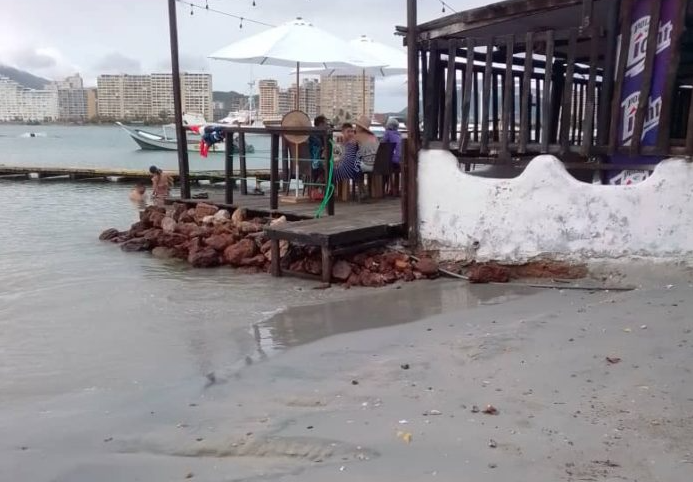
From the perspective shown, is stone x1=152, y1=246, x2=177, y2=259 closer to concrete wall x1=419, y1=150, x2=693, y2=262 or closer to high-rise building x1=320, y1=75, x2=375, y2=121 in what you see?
concrete wall x1=419, y1=150, x2=693, y2=262

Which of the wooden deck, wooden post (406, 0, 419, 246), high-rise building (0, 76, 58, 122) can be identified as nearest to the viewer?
wooden post (406, 0, 419, 246)

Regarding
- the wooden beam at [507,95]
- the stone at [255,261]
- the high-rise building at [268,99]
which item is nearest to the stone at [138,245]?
the stone at [255,261]

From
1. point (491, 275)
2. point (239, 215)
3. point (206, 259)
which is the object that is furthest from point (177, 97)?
point (491, 275)

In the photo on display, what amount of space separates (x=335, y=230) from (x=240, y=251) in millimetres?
1891

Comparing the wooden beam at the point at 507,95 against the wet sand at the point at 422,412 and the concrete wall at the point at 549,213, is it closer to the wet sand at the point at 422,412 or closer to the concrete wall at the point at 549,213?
the concrete wall at the point at 549,213

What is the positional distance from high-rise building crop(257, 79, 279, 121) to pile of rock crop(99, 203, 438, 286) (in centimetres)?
2407

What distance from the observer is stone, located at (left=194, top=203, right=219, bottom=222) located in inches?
479

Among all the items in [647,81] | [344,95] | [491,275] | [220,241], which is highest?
[344,95]

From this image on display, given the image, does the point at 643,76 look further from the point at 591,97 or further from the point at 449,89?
the point at 449,89

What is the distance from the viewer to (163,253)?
Result: 460 inches

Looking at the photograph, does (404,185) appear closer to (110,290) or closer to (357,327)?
(357,327)

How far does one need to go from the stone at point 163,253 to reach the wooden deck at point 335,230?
153cm

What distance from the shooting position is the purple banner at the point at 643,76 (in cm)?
729

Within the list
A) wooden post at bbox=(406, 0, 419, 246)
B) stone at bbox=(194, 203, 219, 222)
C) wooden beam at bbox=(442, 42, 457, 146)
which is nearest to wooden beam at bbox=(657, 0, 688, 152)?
wooden beam at bbox=(442, 42, 457, 146)
